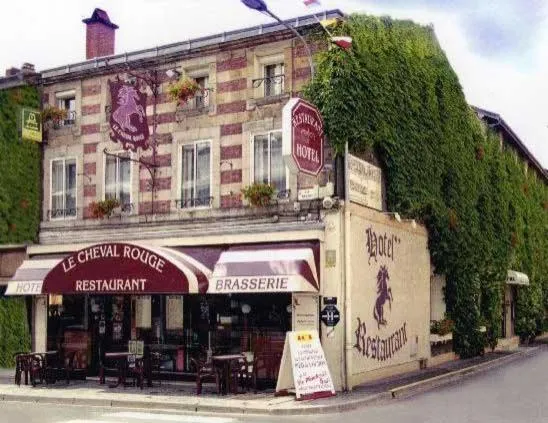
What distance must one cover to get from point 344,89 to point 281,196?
2.88m

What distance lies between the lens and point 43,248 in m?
21.6

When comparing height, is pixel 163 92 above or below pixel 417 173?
above

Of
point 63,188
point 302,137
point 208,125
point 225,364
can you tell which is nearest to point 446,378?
point 225,364

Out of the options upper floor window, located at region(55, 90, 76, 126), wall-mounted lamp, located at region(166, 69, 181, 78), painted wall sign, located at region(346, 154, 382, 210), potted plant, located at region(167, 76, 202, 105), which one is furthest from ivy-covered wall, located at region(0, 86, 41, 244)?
painted wall sign, located at region(346, 154, 382, 210)

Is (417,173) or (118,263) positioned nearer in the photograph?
(118,263)

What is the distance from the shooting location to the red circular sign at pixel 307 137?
55.0ft

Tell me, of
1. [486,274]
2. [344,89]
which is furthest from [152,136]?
[486,274]

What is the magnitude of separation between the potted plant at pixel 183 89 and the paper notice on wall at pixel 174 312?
4.96 meters

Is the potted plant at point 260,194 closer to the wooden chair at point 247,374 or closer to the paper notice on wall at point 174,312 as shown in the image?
the paper notice on wall at point 174,312

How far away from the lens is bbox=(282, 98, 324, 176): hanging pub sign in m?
16.6

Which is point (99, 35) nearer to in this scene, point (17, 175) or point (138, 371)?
point (17, 175)

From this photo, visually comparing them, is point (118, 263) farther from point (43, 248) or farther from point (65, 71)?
A: point (65, 71)

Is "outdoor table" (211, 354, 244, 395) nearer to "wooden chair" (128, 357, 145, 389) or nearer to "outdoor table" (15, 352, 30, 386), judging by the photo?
"wooden chair" (128, 357, 145, 389)

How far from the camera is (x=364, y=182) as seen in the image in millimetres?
19250
